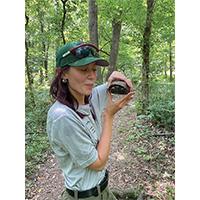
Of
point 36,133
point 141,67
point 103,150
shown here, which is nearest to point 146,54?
point 141,67

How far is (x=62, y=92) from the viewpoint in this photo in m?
1.02

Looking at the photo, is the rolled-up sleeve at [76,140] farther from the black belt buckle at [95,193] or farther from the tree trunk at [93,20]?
the tree trunk at [93,20]

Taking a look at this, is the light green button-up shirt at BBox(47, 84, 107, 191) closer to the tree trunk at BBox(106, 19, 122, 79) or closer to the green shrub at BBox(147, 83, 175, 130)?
the green shrub at BBox(147, 83, 175, 130)

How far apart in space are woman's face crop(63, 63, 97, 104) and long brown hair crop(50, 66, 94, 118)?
0.01 metres

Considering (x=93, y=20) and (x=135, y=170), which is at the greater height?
(x=93, y=20)

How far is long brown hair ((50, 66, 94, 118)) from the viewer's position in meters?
1.01

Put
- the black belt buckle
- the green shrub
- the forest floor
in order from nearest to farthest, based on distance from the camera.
Answer: the black belt buckle
the forest floor
the green shrub

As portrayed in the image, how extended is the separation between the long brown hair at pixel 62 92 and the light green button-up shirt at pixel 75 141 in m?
0.02

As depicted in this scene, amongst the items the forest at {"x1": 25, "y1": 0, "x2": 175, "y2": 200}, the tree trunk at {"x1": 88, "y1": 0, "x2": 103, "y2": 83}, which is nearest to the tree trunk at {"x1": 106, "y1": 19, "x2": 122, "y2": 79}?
the forest at {"x1": 25, "y1": 0, "x2": 175, "y2": 200}

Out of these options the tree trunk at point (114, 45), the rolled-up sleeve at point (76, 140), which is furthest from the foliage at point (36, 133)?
the rolled-up sleeve at point (76, 140)

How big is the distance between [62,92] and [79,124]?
127 millimetres

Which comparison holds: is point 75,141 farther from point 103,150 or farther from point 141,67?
point 141,67
